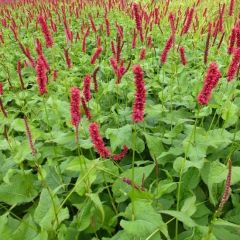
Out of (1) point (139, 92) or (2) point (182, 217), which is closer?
(1) point (139, 92)

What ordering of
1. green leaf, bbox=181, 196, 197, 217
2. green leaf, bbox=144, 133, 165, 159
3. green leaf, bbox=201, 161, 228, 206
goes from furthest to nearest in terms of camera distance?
green leaf, bbox=144, 133, 165, 159 → green leaf, bbox=201, 161, 228, 206 → green leaf, bbox=181, 196, 197, 217

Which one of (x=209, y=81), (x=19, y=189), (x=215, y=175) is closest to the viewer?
(x=209, y=81)

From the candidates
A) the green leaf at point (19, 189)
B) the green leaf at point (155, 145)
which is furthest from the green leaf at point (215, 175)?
the green leaf at point (19, 189)

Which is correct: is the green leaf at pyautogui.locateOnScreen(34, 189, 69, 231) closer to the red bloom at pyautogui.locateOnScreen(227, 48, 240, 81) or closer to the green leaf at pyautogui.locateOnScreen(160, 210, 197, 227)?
the green leaf at pyautogui.locateOnScreen(160, 210, 197, 227)

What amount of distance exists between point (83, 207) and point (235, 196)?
0.93 meters

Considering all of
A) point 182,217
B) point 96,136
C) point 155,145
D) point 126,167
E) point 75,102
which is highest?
point 75,102

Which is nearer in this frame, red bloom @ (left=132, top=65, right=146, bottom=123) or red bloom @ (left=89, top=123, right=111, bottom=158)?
red bloom @ (left=132, top=65, right=146, bottom=123)

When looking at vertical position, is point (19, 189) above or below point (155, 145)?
below

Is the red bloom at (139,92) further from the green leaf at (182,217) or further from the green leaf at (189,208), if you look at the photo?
the green leaf at (189,208)

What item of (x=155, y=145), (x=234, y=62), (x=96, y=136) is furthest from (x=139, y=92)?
(x=155, y=145)

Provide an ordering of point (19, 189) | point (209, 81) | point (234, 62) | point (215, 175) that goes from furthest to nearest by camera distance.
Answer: point (19, 189), point (234, 62), point (215, 175), point (209, 81)

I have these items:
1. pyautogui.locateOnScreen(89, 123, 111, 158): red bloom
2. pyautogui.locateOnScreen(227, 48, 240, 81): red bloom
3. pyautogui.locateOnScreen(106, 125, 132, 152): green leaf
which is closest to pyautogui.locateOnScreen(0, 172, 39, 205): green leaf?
pyautogui.locateOnScreen(106, 125, 132, 152): green leaf

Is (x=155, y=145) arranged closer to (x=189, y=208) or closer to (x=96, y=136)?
(x=189, y=208)

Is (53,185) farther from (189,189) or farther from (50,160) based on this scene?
(189,189)
